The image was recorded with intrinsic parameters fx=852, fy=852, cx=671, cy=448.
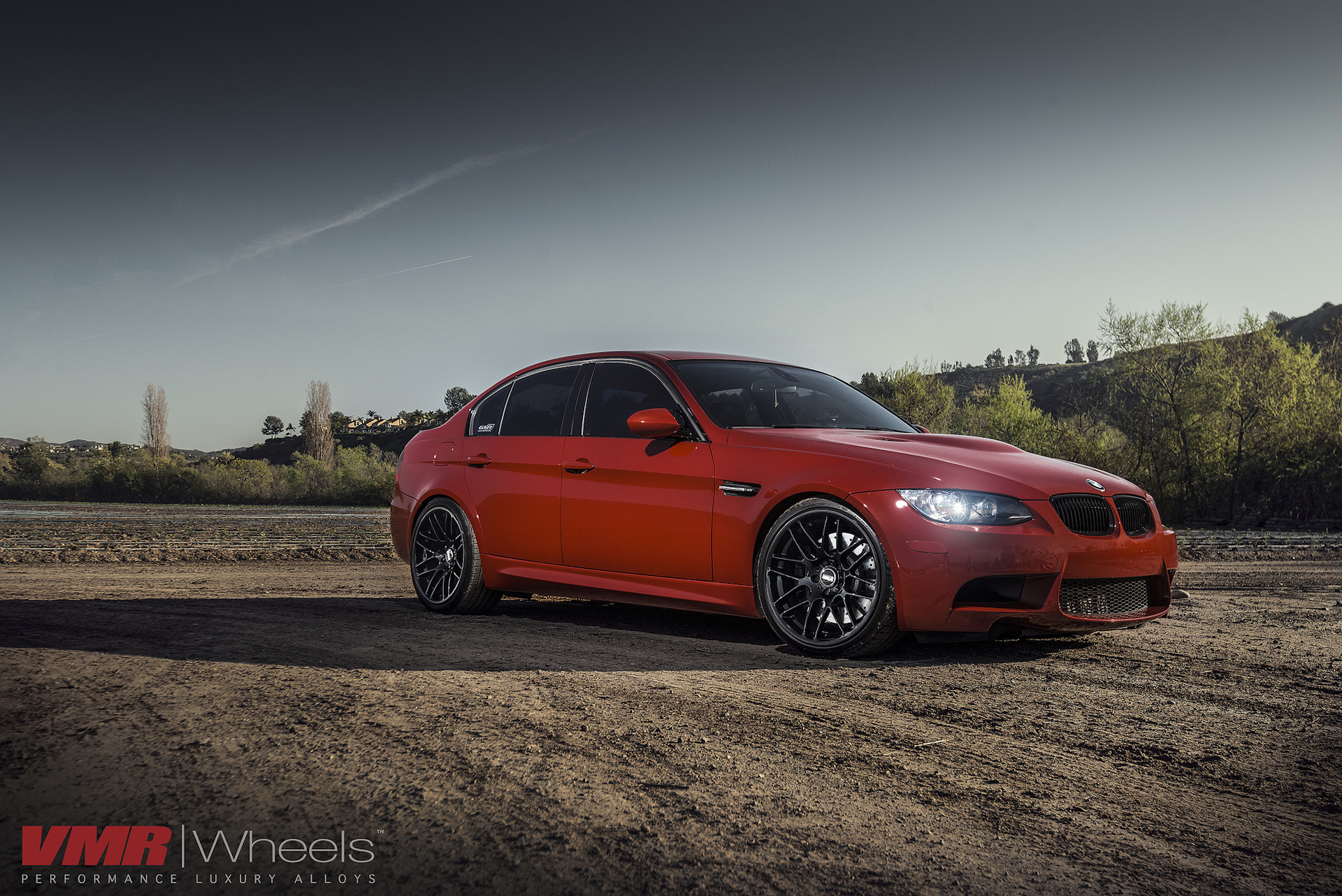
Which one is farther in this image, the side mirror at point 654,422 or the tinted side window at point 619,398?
the tinted side window at point 619,398

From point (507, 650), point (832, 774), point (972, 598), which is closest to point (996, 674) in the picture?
point (972, 598)

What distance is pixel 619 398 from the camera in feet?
18.9

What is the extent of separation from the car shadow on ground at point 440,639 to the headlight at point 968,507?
757 mm

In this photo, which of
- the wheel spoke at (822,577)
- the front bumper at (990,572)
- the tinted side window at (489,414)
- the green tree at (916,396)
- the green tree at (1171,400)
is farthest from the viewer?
the green tree at (916,396)

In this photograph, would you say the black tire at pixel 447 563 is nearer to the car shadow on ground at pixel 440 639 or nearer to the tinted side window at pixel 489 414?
the car shadow on ground at pixel 440 639

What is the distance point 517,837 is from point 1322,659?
4512mm

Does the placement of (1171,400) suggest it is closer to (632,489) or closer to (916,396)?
(916,396)

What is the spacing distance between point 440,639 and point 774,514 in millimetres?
2143

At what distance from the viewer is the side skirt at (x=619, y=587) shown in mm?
4859

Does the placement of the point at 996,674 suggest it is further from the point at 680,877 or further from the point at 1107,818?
the point at 680,877

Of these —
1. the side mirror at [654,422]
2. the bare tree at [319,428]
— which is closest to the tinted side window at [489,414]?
the side mirror at [654,422]

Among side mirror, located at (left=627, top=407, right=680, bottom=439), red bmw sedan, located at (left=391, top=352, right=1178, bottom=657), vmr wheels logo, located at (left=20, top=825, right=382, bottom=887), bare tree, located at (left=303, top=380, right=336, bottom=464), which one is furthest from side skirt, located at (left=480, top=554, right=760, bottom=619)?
bare tree, located at (left=303, top=380, right=336, bottom=464)

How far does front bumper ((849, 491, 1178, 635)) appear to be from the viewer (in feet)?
13.7

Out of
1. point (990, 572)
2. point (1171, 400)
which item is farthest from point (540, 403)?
point (1171, 400)
